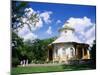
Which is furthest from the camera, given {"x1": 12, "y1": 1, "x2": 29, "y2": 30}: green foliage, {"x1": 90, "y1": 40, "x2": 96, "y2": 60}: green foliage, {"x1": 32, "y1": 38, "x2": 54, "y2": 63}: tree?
{"x1": 90, "y1": 40, "x2": 96, "y2": 60}: green foliage

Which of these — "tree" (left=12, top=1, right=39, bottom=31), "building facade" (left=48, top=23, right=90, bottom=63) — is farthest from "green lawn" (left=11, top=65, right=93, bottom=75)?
"tree" (left=12, top=1, right=39, bottom=31)

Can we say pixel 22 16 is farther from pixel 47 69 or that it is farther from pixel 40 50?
pixel 47 69

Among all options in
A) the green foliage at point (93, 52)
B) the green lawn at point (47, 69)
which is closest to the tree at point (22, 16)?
the green lawn at point (47, 69)

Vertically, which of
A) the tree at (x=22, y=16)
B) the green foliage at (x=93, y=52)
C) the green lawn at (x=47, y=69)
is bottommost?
the green lawn at (x=47, y=69)

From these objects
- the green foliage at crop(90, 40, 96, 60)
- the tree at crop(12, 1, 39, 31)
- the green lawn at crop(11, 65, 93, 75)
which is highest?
the tree at crop(12, 1, 39, 31)

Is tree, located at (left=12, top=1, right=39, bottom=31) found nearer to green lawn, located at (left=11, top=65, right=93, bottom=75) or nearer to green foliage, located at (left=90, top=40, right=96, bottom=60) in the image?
green lawn, located at (left=11, top=65, right=93, bottom=75)

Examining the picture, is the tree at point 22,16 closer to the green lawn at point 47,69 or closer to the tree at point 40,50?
the tree at point 40,50

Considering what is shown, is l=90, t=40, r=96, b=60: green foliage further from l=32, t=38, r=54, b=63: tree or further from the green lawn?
l=32, t=38, r=54, b=63: tree

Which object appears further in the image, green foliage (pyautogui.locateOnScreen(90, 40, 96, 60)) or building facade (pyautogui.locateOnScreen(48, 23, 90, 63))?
green foliage (pyautogui.locateOnScreen(90, 40, 96, 60))

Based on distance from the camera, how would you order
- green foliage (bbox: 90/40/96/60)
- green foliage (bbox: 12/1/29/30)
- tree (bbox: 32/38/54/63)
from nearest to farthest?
green foliage (bbox: 12/1/29/30), tree (bbox: 32/38/54/63), green foliage (bbox: 90/40/96/60)

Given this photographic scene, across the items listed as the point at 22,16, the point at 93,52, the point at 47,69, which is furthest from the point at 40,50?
the point at 93,52

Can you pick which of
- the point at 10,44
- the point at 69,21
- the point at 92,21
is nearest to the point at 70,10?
the point at 69,21

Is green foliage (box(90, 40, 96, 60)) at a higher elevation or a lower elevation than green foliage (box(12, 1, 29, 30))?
lower

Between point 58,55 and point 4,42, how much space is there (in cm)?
77
